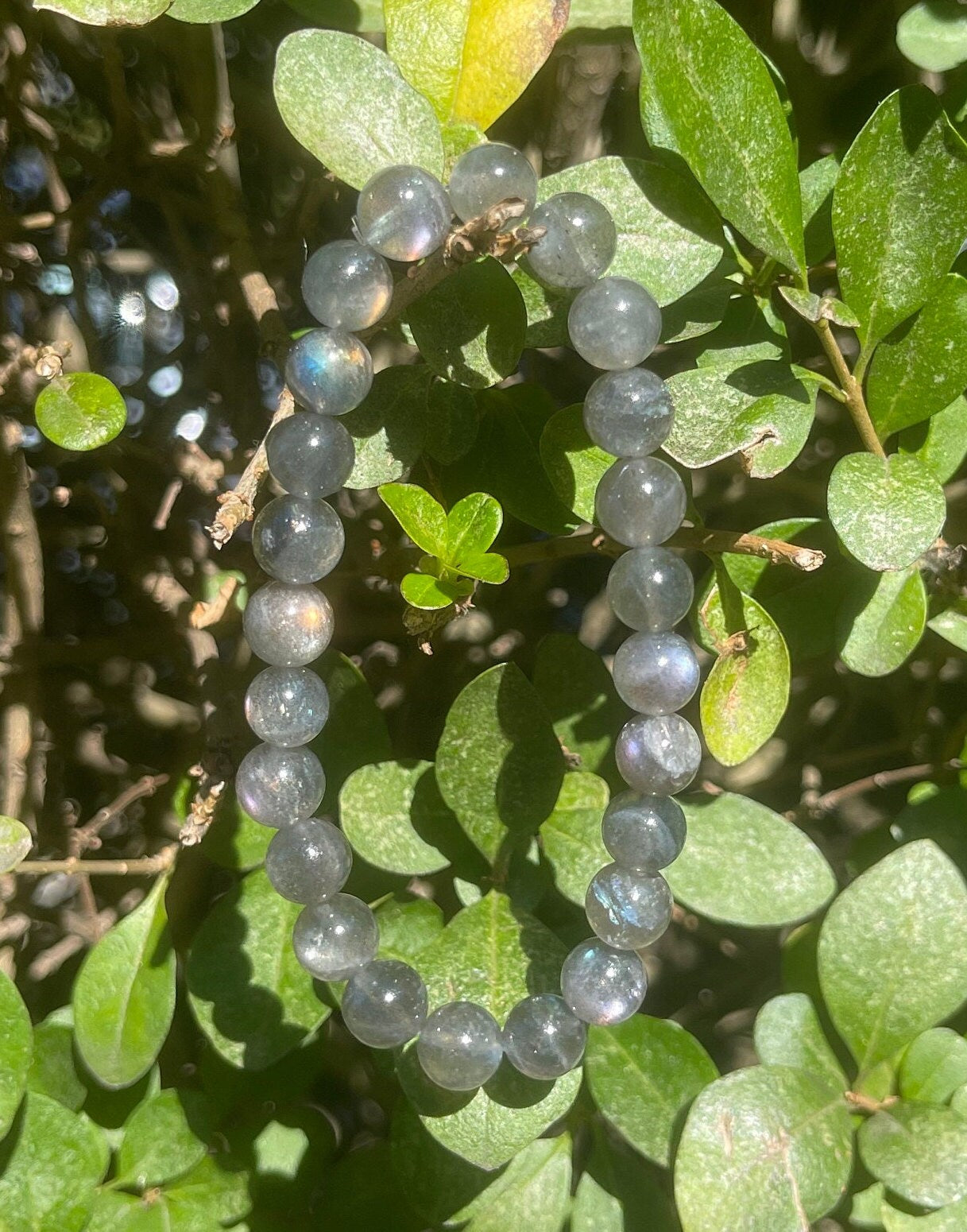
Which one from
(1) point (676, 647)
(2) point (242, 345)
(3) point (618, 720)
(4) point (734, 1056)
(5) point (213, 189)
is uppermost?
(5) point (213, 189)

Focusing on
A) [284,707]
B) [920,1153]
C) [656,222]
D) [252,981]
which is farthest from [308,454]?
[920,1153]

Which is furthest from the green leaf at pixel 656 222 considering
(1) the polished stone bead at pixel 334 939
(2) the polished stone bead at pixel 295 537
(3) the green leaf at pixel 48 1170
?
(3) the green leaf at pixel 48 1170

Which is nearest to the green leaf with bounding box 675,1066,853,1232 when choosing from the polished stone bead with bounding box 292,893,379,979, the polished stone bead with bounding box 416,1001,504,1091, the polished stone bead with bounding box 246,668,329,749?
the polished stone bead with bounding box 416,1001,504,1091

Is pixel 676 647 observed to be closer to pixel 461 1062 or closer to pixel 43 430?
pixel 461 1062

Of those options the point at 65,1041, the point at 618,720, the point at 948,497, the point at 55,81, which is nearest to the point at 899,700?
the point at 948,497

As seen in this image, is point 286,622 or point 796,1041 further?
point 796,1041

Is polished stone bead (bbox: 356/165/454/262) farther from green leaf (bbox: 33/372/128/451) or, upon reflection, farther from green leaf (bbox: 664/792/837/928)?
green leaf (bbox: 664/792/837/928)

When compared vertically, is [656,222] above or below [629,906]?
above

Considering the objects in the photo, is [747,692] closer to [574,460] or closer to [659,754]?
[659,754]
